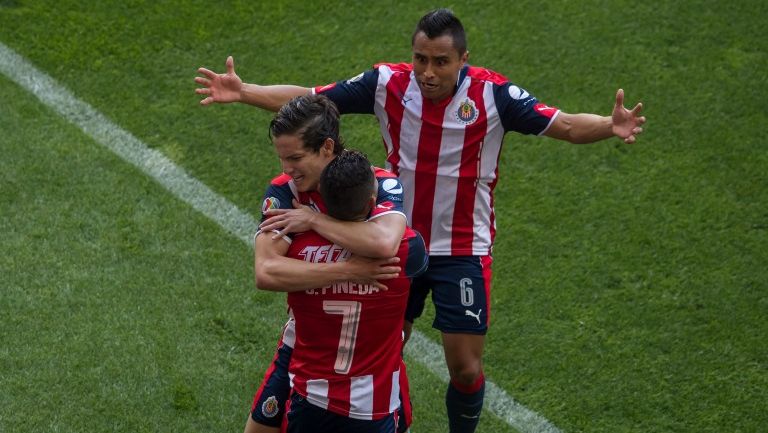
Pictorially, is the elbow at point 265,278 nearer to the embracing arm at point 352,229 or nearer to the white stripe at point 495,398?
the embracing arm at point 352,229

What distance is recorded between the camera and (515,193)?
7.09 metres

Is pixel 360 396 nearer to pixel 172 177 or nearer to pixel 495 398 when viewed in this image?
pixel 495 398

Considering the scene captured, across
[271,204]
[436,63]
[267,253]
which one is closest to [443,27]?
[436,63]

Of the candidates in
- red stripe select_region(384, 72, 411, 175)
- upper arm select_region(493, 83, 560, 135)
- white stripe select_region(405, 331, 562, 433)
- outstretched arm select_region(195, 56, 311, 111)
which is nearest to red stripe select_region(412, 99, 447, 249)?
red stripe select_region(384, 72, 411, 175)

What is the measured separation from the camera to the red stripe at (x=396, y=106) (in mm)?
5203

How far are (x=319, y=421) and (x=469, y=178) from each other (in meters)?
1.48

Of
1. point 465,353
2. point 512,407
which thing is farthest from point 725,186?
point 465,353

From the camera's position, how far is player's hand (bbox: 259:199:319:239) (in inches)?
160

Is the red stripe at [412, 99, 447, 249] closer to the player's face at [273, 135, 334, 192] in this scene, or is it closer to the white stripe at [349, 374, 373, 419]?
the player's face at [273, 135, 334, 192]

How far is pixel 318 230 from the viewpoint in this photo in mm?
4039

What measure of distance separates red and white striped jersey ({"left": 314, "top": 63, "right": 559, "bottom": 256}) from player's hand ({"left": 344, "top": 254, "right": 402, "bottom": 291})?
1.27 meters

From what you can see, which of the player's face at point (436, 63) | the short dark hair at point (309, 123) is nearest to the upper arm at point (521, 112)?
the player's face at point (436, 63)

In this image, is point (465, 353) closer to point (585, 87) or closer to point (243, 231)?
point (243, 231)

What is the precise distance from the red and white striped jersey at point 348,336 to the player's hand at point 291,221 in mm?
64
